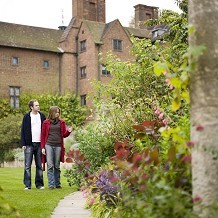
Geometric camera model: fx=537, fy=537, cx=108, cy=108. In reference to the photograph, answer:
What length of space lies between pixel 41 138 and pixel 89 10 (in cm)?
3490

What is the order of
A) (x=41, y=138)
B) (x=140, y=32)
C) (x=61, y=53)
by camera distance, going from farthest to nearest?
1. (x=140, y=32)
2. (x=61, y=53)
3. (x=41, y=138)

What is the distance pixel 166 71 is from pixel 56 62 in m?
39.9

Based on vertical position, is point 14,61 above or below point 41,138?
above

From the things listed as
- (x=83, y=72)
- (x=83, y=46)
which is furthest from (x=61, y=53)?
(x=83, y=72)

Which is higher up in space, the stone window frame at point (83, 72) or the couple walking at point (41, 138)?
the stone window frame at point (83, 72)

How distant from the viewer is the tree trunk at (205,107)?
3.15m

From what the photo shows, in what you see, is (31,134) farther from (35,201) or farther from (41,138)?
(35,201)

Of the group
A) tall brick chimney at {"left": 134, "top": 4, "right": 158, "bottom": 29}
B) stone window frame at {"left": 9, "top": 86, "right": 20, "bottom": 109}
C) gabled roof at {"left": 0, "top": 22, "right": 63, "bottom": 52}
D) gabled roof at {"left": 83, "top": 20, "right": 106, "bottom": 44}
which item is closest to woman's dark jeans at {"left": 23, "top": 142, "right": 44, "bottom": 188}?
stone window frame at {"left": 9, "top": 86, "right": 20, "bottom": 109}

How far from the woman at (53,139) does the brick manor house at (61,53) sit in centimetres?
2965

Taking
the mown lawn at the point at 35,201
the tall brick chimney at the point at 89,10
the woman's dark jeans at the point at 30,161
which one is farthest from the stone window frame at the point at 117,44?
the mown lawn at the point at 35,201

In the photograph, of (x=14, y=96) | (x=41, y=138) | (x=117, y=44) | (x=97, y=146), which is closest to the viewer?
(x=97, y=146)

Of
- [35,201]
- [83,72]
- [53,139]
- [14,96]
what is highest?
[83,72]

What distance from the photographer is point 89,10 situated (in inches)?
1761

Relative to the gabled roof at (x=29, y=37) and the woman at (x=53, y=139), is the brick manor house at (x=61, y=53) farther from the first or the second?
the woman at (x=53, y=139)
